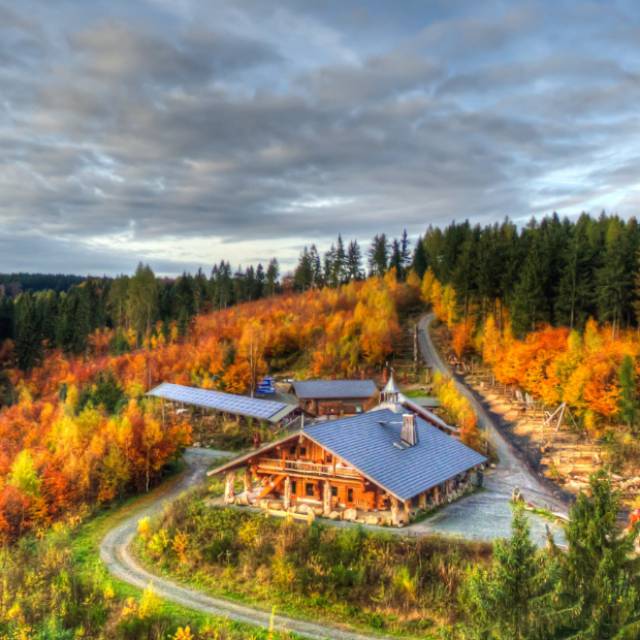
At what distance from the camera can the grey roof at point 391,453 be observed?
28.0m

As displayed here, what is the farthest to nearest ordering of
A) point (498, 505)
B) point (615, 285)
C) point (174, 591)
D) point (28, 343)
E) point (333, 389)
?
point (28, 343), point (615, 285), point (333, 389), point (498, 505), point (174, 591)

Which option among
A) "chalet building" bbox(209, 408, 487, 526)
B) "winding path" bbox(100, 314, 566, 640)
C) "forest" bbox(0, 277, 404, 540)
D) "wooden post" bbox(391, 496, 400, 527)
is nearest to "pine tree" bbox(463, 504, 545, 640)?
"winding path" bbox(100, 314, 566, 640)

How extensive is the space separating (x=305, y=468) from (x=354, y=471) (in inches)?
110

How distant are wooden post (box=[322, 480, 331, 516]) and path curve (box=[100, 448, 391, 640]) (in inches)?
297

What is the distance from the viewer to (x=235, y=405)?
1852 inches

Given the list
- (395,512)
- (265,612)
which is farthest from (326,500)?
(265,612)

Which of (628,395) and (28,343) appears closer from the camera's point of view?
(628,395)

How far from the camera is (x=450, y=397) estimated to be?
165 feet

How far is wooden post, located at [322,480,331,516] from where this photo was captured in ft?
95.9

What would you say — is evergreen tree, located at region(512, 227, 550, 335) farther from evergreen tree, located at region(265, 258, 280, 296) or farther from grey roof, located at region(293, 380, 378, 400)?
evergreen tree, located at region(265, 258, 280, 296)

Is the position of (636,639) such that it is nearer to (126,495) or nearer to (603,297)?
(126,495)

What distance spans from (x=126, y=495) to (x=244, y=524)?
12.1m

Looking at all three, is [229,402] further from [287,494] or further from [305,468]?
[305,468]

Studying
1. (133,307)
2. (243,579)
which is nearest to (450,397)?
(243,579)
